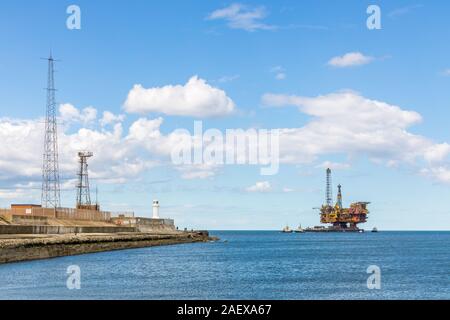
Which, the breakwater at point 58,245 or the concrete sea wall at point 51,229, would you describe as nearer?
the breakwater at point 58,245

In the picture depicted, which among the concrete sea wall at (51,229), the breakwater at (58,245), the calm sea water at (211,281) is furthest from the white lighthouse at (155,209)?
the calm sea water at (211,281)

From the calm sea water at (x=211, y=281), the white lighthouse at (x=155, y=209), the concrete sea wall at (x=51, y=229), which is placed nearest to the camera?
the calm sea water at (x=211, y=281)

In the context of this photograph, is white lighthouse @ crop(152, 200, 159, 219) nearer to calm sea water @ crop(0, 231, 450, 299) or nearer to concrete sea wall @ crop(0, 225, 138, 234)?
concrete sea wall @ crop(0, 225, 138, 234)

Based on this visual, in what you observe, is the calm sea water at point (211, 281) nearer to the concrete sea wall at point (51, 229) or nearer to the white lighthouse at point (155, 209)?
the concrete sea wall at point (51, 229)

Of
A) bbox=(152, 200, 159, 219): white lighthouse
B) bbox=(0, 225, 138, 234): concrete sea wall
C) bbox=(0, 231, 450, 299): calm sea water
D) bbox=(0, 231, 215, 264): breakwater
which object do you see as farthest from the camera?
bbox=(152, 200, 159, 219): white lighthouse

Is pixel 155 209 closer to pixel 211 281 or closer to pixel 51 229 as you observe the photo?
pixel 51 229

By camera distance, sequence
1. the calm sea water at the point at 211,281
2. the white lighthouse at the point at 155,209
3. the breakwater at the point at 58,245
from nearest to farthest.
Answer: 1. the calm sea water at the point at 211,281
2. the breakwater at the point at 58,245
3. the white lighthouse at the point at 155,209

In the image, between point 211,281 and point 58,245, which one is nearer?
point 211,281

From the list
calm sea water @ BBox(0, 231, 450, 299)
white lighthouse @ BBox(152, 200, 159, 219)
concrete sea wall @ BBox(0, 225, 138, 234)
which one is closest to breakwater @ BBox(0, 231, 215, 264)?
concrete sea wall @ BBox(0, 225, 138, 234)

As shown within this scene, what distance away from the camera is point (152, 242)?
121 metres

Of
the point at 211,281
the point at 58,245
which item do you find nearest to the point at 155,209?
the point at 58,245
